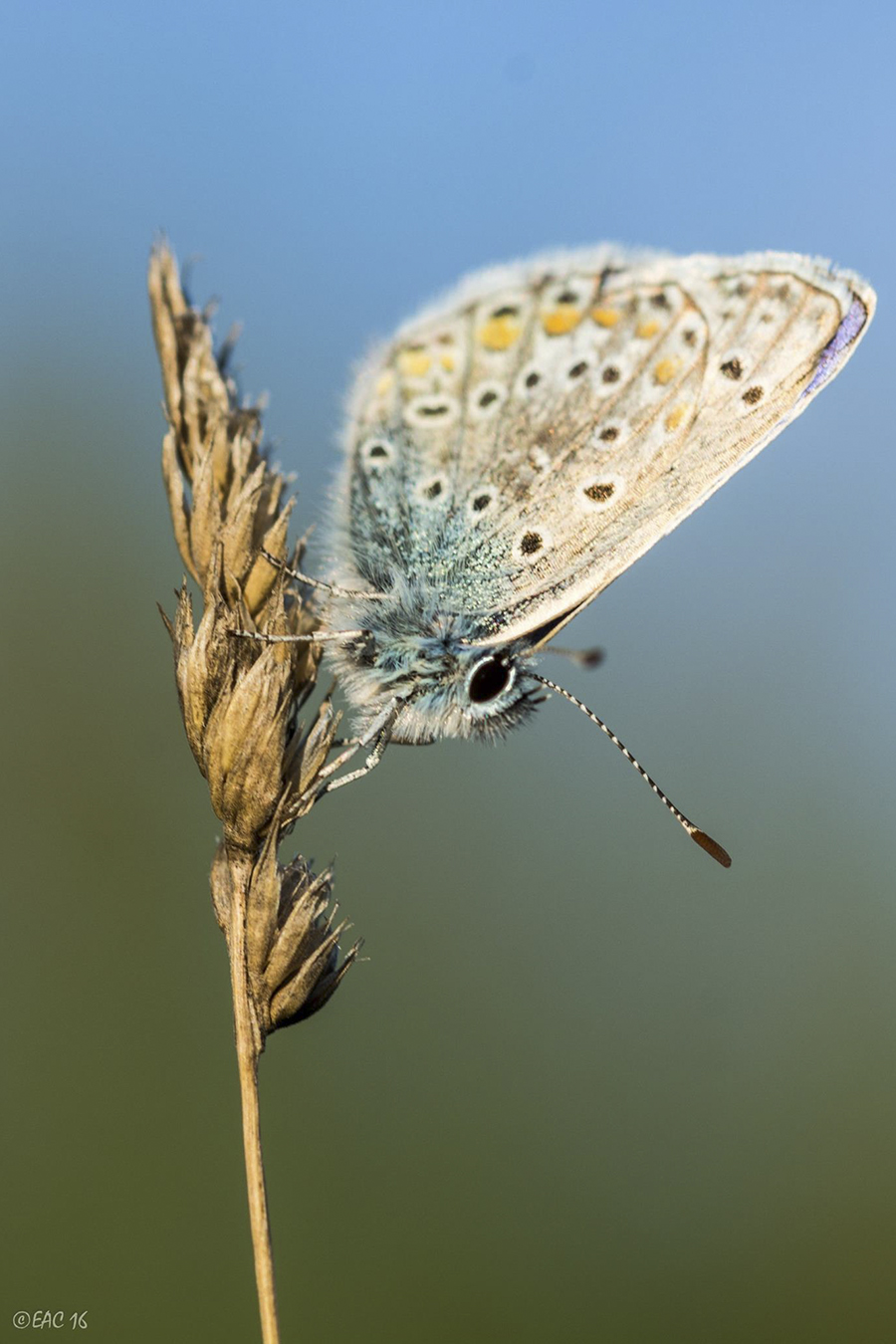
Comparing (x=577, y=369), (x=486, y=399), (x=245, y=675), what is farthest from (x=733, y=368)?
(x=245, y=675)

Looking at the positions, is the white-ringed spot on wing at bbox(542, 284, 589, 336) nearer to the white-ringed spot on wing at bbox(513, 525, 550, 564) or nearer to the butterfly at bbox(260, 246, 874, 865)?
the butterfly at bbox(260, 246, 874, 865)

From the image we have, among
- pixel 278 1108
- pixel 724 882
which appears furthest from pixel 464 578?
pixel 724 882

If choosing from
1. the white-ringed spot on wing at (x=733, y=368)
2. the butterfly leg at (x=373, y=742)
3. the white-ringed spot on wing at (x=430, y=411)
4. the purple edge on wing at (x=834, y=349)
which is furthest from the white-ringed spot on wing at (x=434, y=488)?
the purple edge on wing at (x=834, y=349)

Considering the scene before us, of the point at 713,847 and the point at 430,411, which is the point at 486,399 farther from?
the point at 713,847

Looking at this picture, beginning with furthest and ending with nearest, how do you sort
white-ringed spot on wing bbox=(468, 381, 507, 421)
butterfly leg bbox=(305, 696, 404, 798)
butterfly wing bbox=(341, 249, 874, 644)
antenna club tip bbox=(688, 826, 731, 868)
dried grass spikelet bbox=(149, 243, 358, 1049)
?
white-ringed spot on wing bbox=(468, 381, 507, 421)
butterfly wing bbox=(341, 249, 874, 644)
antenna club tip bbox=(688, 826, 731, 868)
butterfly leg bbox=(305, 696, 404, 798)
dried grass spikelet bbox=(149, 243, 358, 1049)

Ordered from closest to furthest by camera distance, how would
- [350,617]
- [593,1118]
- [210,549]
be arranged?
[210,549]
[350,617]
[593,1118]

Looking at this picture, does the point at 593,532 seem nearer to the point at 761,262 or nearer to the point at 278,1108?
the point at 761,262

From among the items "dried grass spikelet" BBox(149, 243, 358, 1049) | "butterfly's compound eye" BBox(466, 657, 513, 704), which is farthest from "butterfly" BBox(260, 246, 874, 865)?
"dried grass spikelet" BBox(149, 243, 358, 1049)
